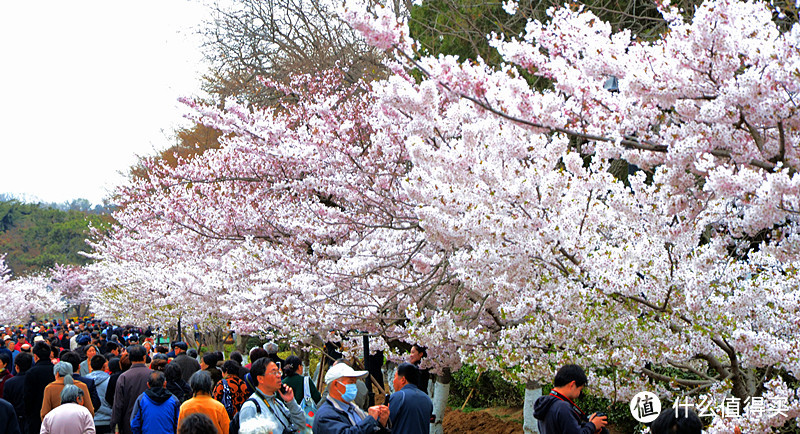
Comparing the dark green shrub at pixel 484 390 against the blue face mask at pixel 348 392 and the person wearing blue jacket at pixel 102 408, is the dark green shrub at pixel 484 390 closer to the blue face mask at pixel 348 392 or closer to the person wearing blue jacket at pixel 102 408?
the person wearing blue jacket at pixel 102 408

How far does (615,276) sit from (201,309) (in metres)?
12.0

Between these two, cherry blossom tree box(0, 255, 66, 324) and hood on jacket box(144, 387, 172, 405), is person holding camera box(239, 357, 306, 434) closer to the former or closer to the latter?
hood on jacket box(144, 387, 172, 405)

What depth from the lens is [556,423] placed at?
4.84 m

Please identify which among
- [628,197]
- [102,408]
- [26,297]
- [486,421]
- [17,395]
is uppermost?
[26,297]

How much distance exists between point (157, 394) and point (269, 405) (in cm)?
129

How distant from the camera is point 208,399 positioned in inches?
231

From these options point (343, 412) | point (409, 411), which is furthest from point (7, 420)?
point (409, 411)

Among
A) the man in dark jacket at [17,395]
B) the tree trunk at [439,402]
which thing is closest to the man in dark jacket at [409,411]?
the tree trunk at [439,402]

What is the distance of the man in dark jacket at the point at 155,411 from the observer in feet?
21.2

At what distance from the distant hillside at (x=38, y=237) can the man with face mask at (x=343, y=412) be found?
201 ft

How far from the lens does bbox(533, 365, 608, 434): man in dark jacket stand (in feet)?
15.7

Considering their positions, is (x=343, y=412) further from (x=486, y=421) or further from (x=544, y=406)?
(x=486, y=421)

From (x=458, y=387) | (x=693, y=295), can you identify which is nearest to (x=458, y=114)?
(x=693, y=295)

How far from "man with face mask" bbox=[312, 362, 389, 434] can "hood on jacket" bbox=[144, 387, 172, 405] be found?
2.01 metres
